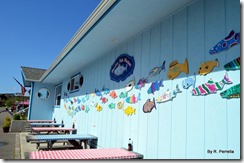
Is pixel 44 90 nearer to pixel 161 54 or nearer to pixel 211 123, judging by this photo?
pixel 161 54

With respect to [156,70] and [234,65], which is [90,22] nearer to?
[156,70]

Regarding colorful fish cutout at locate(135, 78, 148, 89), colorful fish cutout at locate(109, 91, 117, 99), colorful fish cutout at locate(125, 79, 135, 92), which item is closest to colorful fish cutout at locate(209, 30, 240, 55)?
colorful fish cutout at locate(135, 78, 148, 89)

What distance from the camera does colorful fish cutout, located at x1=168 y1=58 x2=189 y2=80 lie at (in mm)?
2932

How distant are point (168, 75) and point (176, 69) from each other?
0.61ft

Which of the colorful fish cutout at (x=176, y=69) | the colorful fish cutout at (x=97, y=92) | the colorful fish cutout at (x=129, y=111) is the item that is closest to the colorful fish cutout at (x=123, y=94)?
the colorful fish cutout at (x=129, y=111)

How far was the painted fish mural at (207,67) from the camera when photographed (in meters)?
2.49

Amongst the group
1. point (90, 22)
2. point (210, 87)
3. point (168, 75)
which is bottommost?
point (210, 87)

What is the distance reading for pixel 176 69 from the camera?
310cm

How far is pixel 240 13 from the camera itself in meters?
2.27

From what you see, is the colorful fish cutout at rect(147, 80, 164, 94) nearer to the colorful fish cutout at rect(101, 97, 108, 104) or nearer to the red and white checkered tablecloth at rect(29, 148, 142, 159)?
the red and white checkered tablecloth at rect(29, 148, 142, 159)

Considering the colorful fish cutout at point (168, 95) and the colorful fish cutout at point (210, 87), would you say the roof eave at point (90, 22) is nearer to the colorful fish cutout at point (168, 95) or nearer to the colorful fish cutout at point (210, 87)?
the colorful fish cutout at point (168, 95)

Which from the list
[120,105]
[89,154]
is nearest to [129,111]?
[120,105]

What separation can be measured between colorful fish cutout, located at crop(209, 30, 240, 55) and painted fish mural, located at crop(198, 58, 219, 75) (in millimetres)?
120

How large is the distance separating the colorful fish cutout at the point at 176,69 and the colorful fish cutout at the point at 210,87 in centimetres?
32
